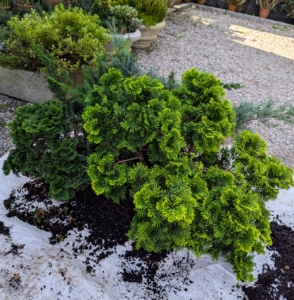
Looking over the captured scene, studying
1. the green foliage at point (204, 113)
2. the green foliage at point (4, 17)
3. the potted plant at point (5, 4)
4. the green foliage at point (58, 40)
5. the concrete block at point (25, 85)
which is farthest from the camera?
the potted plant at point (5, 4)

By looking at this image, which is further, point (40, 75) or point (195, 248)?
point (40, 75)

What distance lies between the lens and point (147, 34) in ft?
17.6

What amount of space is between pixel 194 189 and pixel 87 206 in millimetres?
888

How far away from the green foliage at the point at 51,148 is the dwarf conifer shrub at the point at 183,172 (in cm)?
21

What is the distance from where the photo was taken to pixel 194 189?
1726mm

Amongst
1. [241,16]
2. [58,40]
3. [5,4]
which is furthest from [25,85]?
[241,16]

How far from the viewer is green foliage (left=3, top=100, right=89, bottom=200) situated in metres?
1.86

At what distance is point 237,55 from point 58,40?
3.82m

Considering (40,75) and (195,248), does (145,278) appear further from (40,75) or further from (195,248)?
(40,75)

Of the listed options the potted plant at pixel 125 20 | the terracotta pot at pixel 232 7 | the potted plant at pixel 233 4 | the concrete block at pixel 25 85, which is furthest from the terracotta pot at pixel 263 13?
the concrete block at pixel 25 85

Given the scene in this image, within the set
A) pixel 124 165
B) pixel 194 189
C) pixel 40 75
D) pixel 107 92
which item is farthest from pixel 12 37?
pixel 194 189

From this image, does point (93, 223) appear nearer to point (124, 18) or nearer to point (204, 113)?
Answer: point (204, 113)

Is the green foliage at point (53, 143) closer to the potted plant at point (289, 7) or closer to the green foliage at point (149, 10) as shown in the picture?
the green foliage at point (149, 10)

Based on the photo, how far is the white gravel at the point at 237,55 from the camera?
464cm
